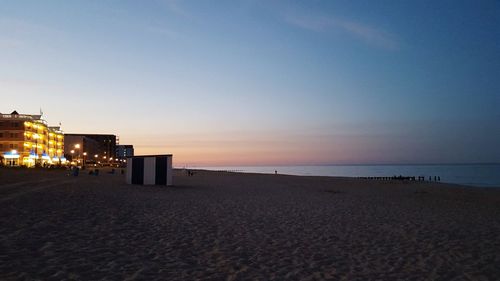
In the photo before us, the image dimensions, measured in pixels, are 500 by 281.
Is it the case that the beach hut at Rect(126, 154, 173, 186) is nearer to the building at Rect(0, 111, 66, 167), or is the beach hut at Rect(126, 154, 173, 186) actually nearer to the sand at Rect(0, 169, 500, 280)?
the sand at Rect(0, 169, 500, 280)

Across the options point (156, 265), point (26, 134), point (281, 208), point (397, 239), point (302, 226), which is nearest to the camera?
point (156, 265)

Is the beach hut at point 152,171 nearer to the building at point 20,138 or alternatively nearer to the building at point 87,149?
the building at point 20,138

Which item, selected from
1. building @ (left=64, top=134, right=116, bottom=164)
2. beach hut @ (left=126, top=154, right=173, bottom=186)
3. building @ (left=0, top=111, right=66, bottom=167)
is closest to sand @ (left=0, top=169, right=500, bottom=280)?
beach hut @ (left=126, top=154, right=173, bottom=186)

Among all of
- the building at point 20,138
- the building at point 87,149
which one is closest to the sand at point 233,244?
the building at point 20,138

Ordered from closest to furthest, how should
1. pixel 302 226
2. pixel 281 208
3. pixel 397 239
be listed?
pixel 397 239, pixel 302 226, pixel 281 208

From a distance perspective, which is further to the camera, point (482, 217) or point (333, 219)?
point (482, 217)

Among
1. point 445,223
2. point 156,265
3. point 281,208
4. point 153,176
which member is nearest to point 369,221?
point 445,223

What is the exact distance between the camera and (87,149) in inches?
5969

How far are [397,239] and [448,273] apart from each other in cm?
332

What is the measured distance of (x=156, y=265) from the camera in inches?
287

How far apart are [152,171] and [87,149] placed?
136m

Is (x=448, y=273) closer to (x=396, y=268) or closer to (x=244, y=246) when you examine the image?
(x=396, y=268)

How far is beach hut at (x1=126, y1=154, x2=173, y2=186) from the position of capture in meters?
29.5

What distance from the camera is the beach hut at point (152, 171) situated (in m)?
29.5
